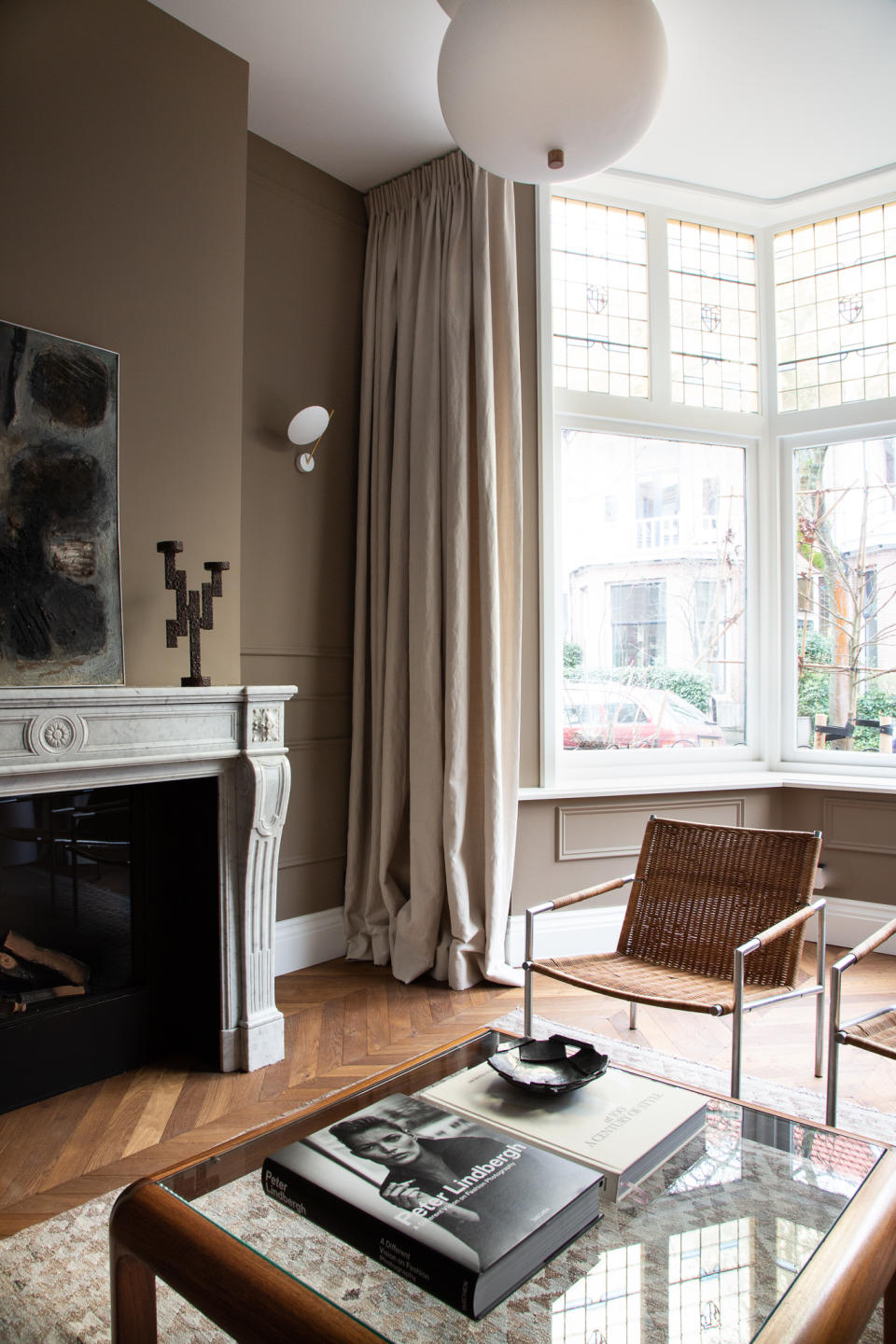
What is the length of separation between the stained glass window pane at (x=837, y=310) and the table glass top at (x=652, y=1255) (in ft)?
11.2

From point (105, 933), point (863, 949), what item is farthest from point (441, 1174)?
point (105, 933)

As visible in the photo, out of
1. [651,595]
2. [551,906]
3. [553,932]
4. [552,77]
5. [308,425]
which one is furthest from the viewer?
[651,595]

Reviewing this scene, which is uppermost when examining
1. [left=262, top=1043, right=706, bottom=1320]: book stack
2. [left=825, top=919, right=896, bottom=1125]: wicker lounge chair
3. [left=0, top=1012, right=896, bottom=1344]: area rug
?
[left=262, top=1043, right=706, bottom=1320]: book stack

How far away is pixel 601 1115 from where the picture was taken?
1393mm

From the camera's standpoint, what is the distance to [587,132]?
1.84 m

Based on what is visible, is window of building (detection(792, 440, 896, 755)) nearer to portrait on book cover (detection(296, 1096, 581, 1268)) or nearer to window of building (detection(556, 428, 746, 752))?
window of building (detection(556, 428, 746, 752))

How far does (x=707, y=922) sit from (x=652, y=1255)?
4.81 feet

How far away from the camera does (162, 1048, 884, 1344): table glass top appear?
1.03 metres

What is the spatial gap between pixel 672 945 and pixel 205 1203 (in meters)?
1.66

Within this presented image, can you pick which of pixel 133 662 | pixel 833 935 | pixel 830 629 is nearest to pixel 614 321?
pixel 830 629

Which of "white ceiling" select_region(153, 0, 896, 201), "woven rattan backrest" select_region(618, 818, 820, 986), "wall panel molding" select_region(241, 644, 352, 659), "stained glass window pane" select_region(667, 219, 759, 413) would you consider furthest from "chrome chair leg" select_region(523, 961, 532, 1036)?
"white ceiling" select_region(153, 0, 896, 201)

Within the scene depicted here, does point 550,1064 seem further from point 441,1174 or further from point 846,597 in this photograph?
point 846,597

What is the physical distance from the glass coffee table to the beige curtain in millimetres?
1934

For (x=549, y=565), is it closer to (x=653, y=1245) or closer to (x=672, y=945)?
(x=672, y=945)
